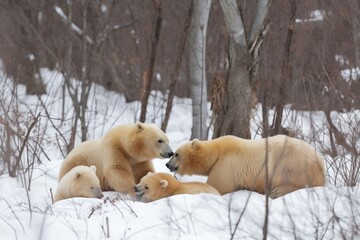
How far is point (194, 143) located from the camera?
6883 mm

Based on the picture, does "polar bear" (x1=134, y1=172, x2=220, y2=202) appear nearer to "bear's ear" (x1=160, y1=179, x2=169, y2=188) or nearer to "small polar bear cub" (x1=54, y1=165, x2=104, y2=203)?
"bear's ear" (x1=160, y1=179, x2=169, y2=188)

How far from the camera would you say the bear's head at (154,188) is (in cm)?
611

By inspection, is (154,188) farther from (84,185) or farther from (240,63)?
(240,63)

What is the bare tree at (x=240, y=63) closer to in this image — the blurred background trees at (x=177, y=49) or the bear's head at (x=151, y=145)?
the blurred background trees at (x=177, y=49)

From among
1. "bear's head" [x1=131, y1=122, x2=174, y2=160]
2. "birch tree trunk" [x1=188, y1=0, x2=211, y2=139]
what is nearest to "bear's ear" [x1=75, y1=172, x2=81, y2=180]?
"bear's head" [x1=131, y1=122, x2=174, y2=160]

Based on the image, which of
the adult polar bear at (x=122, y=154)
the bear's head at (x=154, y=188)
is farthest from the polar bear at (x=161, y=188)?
the adult polar bear at (x=122, y=154)

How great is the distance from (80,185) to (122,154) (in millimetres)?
821

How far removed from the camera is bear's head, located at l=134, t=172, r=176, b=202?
6113 mm

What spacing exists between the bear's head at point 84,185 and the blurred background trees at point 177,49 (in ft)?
8.77

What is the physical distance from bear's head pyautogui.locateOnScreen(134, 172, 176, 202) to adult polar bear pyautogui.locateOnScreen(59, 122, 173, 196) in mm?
323

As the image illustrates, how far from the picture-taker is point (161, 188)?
241 inches

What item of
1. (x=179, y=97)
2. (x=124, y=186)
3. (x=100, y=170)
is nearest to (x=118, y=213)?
(x=124, y=186)

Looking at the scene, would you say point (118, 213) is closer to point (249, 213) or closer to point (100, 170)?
point (249, 213)

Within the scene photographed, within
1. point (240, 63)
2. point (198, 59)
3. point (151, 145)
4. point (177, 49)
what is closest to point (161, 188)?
point (151, 145)
